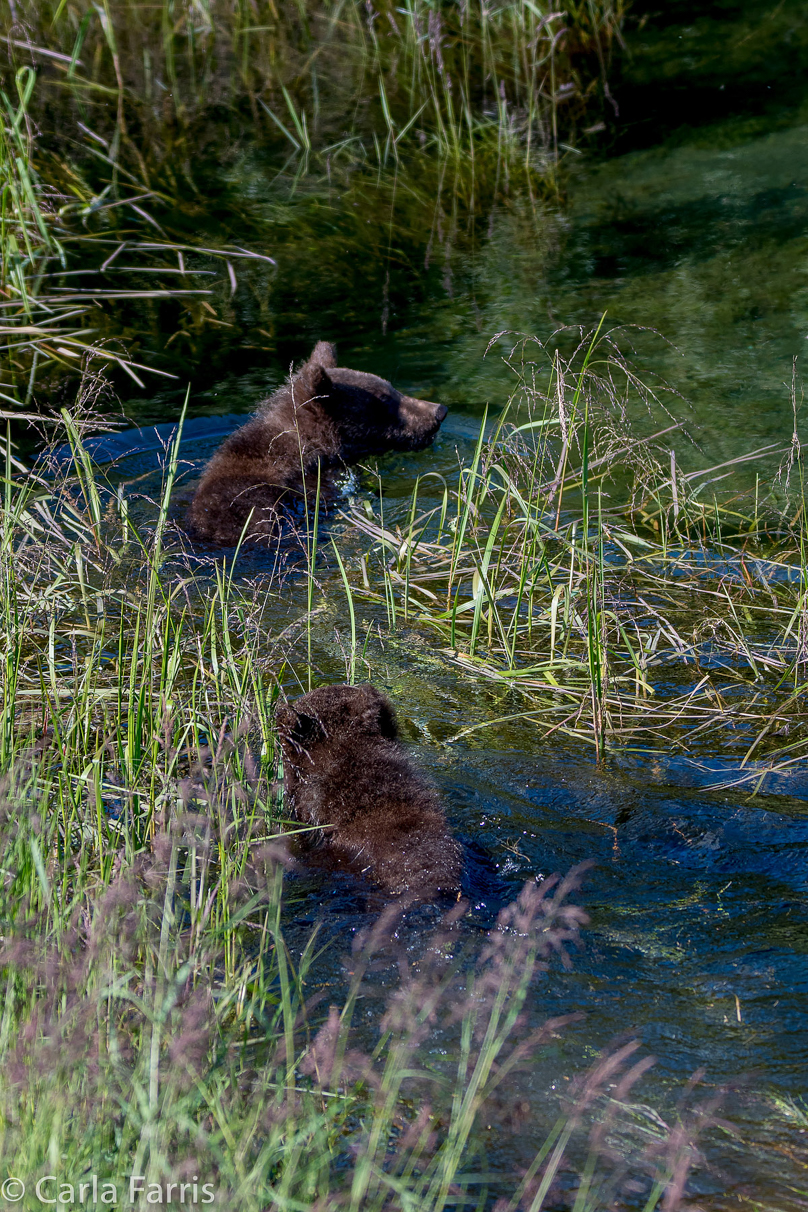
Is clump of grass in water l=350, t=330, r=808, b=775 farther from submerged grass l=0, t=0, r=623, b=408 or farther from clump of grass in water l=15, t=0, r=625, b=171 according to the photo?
clump of grass in water l=15, t=0, r=625, b=171

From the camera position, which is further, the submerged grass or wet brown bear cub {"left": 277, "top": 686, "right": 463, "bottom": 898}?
the submerged grass

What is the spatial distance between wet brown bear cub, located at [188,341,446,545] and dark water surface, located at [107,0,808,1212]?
9.9 inches

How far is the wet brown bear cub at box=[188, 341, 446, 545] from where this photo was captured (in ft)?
21.6

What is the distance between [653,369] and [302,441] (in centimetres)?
244

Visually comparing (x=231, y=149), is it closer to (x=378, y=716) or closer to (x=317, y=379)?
(x=317, y=379)

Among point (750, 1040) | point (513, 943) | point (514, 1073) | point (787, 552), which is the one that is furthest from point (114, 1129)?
point (787, 552)

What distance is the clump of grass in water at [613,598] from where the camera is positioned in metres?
4.88

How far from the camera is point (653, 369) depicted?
8.05m

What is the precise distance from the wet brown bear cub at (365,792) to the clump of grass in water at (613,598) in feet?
1.99

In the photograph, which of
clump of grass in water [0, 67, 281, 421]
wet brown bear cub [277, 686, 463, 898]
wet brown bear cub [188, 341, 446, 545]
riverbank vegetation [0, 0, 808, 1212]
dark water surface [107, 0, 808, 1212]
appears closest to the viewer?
riverbank vegetation [0, 0, 808, 1212]

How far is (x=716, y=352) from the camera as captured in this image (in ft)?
27.1

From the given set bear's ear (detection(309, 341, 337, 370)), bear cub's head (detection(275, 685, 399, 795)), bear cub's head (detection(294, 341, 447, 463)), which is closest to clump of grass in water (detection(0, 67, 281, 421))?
bear's ear (detection(309, 341, 337, 370))

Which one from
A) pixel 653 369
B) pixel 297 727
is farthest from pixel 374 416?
pixel 297 727

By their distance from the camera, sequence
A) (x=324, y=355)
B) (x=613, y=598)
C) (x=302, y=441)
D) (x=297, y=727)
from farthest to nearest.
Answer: (x=324, y=355)
(x=302, y=441)
(x=613, y=598)
(x=297, y=727)
